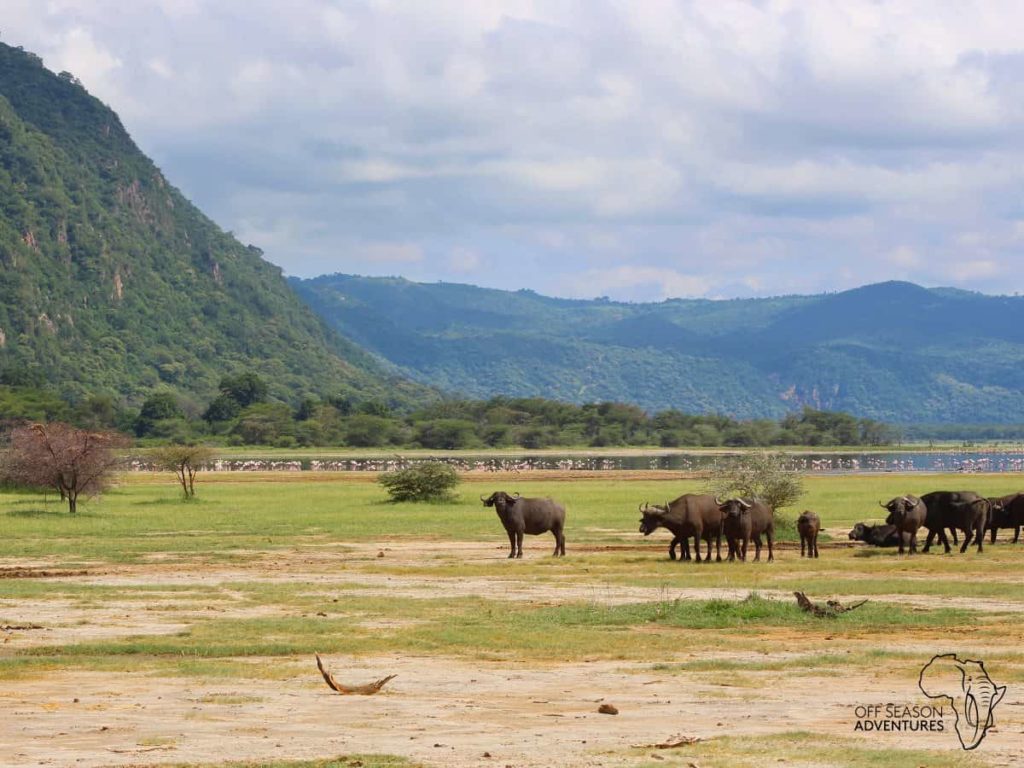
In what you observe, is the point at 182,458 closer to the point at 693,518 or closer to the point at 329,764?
the point at 693,518

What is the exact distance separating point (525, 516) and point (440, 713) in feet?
64.5

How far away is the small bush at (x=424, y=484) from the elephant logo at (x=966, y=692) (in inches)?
1770

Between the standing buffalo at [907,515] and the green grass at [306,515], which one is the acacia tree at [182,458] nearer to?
the green grass at [306,515]

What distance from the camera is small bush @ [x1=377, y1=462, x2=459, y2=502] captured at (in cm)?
6206

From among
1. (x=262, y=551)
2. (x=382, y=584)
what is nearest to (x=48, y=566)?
(x=262, y=551)

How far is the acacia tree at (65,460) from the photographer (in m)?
53.9

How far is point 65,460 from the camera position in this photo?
5400cm

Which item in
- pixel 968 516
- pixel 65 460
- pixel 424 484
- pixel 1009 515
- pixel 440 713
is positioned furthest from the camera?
pixel 424 484

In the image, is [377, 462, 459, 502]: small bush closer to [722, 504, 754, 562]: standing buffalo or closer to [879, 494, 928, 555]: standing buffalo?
[879, 494, 928, 555]: standing buffalo

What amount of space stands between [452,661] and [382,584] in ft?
31.7

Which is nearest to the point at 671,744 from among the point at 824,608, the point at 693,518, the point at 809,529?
the point at 824,608

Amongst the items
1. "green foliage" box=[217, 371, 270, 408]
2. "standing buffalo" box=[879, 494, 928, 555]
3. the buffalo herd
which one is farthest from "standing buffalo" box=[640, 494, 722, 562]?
"green foliage" box=[217, 371, 270, 408]

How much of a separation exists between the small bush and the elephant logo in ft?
148

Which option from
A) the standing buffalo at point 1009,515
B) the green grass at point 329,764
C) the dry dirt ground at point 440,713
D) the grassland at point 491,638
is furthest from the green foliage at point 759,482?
the green grass at point 329,764
